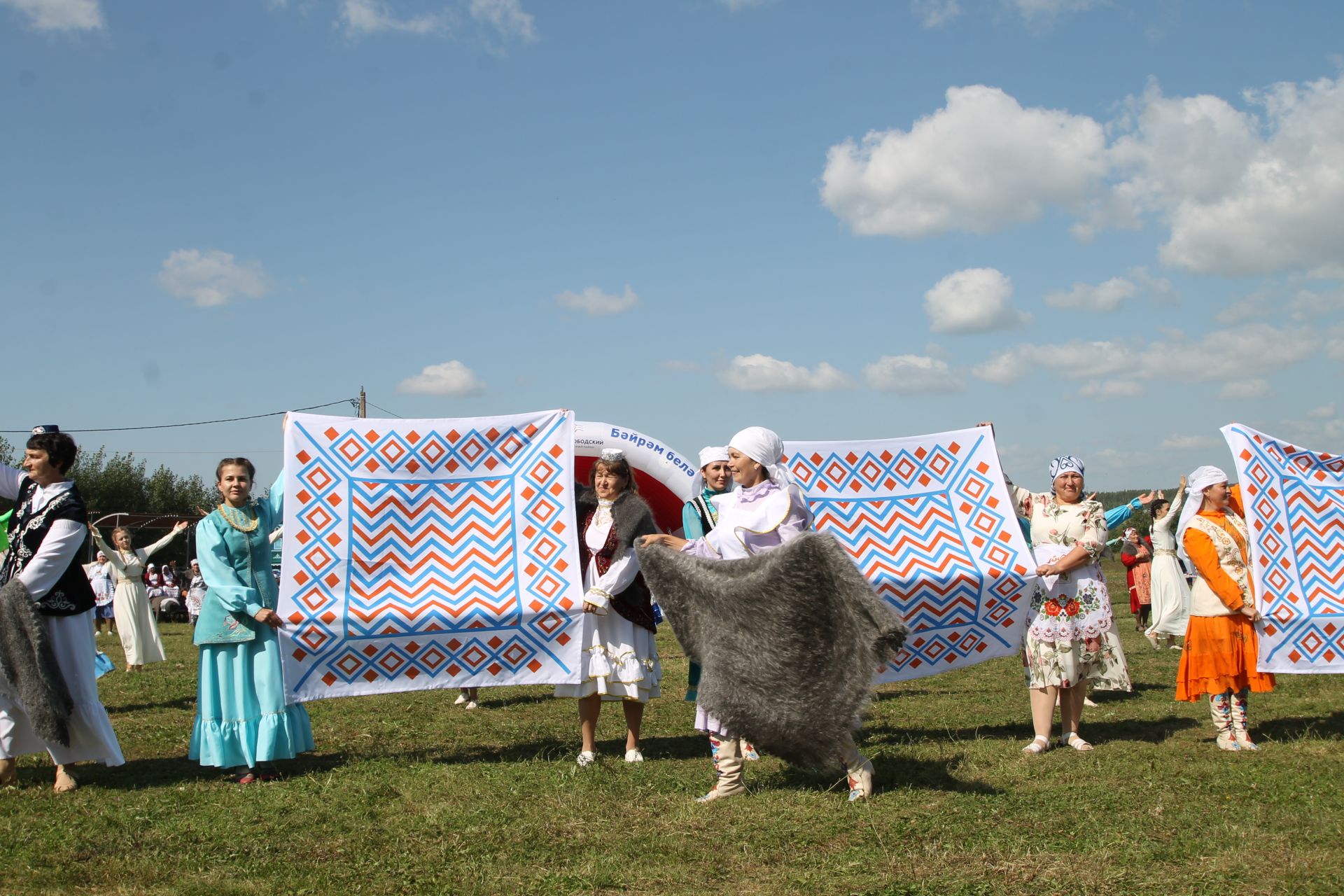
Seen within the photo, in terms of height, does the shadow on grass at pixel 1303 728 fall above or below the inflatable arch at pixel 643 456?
below

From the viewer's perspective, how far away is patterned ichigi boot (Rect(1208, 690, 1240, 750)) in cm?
638

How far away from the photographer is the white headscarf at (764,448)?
520cm

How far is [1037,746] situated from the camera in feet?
20.8

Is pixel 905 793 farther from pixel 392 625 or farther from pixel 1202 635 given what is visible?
pixel 392 625

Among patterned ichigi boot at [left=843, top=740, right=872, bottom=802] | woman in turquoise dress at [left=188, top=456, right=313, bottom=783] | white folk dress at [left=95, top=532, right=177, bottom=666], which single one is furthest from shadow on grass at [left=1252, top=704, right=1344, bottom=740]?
white folk dress at [left=95, top=532, right=177, bottom=666]

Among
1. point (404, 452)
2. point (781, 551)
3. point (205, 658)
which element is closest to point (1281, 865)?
point (781, 551)

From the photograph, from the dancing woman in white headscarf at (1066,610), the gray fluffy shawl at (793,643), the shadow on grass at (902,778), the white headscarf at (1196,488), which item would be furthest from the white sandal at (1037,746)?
the gray fluffy shawl at (793,643)

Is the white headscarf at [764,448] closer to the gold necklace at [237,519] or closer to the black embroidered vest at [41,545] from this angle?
the gold necklace at [237,519]

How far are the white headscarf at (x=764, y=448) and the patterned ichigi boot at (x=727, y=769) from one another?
4.38 feet

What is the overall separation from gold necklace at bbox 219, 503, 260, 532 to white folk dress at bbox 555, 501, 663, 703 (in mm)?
1928

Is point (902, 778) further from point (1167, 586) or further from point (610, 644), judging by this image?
point (1167, 586)

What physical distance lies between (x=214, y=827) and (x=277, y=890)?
3.50 ft

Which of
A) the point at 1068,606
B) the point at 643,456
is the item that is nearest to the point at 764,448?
the point at 1068,606

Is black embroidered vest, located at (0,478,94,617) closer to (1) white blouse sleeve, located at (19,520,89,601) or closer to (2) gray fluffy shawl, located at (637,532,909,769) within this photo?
(1) white blouse sleeve, located at (19,520,89,601)
